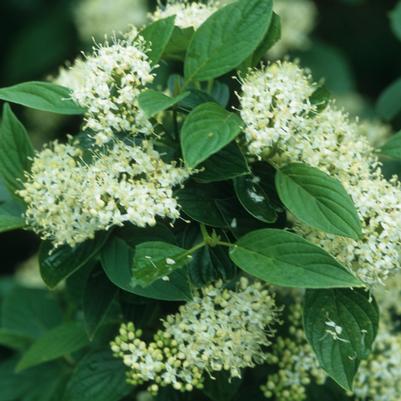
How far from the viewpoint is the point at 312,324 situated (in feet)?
5.08

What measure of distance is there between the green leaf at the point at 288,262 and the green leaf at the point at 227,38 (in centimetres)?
35

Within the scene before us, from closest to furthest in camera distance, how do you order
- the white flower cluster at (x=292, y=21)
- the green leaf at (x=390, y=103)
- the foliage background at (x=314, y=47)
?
the green leaf at (x=390, y=103), the white flower cluster at (x=292, y=21), the foliage background at (x=314, y=47)

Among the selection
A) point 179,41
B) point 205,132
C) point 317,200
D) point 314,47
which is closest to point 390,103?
point 179,41

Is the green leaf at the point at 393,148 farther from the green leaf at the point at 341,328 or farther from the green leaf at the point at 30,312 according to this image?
the green leaf at the point at 30,312

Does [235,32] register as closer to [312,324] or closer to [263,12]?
[263,12]

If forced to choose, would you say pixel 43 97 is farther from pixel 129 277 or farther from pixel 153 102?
pixel 129 277

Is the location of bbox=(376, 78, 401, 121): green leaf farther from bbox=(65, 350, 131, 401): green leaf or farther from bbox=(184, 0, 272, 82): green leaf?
bbox=(65, 350, 131, 401): green leaf

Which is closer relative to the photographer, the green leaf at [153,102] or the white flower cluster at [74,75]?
the green leaf at [153,102]

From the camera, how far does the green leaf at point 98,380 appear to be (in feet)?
5.70

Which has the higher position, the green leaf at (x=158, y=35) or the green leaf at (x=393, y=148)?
the green leaf at (x=158, y=35)

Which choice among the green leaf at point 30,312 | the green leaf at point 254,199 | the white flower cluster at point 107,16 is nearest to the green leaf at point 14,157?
the green leaf at point 254,199

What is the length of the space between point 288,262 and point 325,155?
27 cm

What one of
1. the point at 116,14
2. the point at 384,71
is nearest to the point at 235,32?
the point at 116,14

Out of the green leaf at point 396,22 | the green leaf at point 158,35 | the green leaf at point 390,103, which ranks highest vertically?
the green leaf at point 158,35
